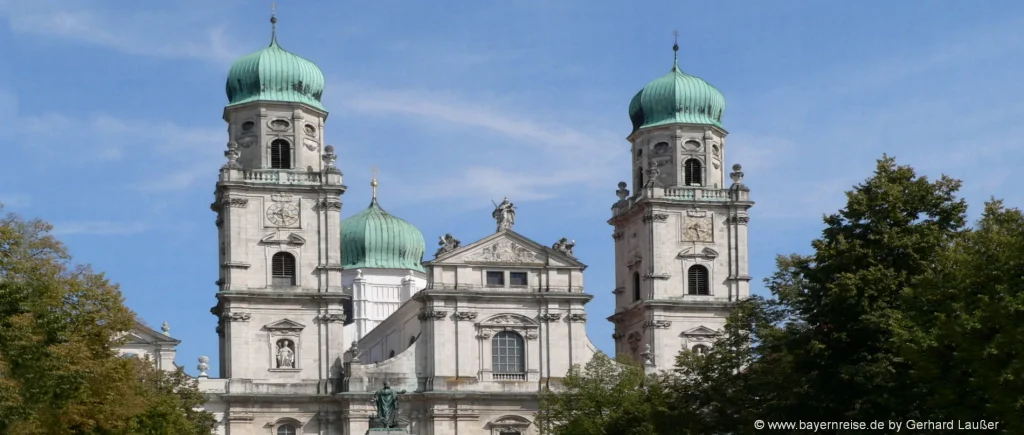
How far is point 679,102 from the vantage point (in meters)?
101

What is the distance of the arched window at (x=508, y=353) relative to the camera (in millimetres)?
98438

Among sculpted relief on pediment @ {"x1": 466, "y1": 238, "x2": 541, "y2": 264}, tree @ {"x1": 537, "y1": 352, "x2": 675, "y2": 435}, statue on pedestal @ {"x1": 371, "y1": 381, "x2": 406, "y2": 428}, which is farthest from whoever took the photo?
sculpted relief on pediment @ {"x1": 466, "y1": 238, "x2": 541, "y2": 264}

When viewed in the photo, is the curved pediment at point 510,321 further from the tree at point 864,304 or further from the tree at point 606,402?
the tree at point 864,304

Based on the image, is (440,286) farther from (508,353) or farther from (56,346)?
(56,346)

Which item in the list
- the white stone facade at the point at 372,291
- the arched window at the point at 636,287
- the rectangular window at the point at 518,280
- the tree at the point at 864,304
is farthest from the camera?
the white stone facade at the point at 372,291

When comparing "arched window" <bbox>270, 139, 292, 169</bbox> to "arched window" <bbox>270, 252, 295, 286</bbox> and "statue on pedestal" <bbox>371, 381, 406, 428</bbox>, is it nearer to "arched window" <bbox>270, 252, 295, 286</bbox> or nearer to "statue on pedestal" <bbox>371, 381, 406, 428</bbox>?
"arched window" <bbox>270, 252, 295, 286</bbox>

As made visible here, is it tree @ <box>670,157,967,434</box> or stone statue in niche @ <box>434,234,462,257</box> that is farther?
stone statue in niche @ <box>434,234,462,257</box>

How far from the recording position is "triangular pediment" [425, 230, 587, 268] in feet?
323

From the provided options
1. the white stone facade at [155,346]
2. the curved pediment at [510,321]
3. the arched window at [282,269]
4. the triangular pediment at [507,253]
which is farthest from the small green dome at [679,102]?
the white stone facade at [155,346]

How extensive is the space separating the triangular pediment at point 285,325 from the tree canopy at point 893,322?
3334 centimetres

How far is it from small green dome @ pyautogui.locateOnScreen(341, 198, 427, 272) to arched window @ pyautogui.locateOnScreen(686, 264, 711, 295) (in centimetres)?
2514

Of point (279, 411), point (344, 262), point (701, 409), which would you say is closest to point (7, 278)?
point (701, 409)

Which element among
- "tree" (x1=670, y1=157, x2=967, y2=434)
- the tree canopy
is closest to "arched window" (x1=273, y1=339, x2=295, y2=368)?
the tree canopy

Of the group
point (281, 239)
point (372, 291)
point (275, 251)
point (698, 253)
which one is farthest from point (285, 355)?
point (372, 291)
